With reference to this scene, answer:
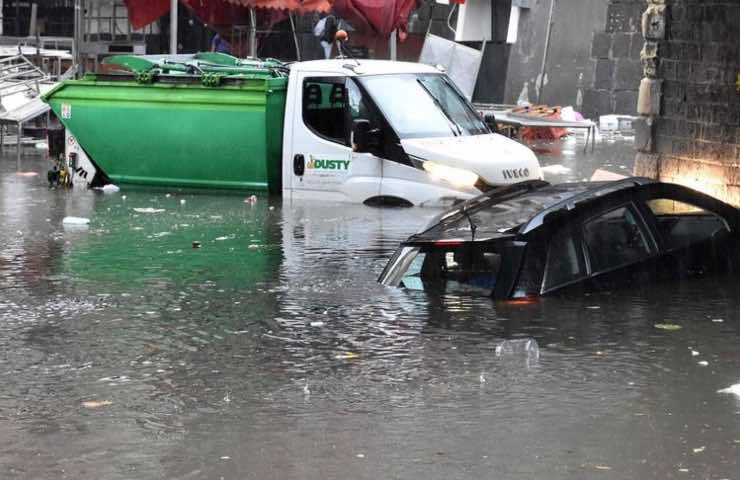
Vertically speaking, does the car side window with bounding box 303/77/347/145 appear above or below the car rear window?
above

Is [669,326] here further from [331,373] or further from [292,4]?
[292,4]

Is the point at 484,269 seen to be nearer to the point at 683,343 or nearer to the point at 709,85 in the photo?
the point at 683,343

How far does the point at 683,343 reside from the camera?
33.6ft

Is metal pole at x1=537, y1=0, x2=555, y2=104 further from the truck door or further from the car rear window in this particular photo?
the car rear window

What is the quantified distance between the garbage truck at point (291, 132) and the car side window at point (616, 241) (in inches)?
207

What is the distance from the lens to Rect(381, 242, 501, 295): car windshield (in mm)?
11247

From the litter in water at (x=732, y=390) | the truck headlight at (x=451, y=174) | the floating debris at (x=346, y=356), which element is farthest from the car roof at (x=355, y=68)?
the litter in water at (x=732, y=390)

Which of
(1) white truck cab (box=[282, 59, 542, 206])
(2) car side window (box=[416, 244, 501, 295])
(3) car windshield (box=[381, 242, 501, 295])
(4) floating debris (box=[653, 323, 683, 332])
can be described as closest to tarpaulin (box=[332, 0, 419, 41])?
(1) white truck cab (box=[282, 59, 542, 206])

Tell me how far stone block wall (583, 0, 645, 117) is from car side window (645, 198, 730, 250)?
1880 centimetres

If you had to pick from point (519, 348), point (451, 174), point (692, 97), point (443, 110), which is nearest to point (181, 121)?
point (443, 110)

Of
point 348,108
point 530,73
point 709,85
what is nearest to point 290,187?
point 348,108

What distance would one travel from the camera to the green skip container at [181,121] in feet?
61.4

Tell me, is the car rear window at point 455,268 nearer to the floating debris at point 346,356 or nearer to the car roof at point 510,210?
the car roof at point 510,210

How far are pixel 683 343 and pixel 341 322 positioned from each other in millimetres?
2392
